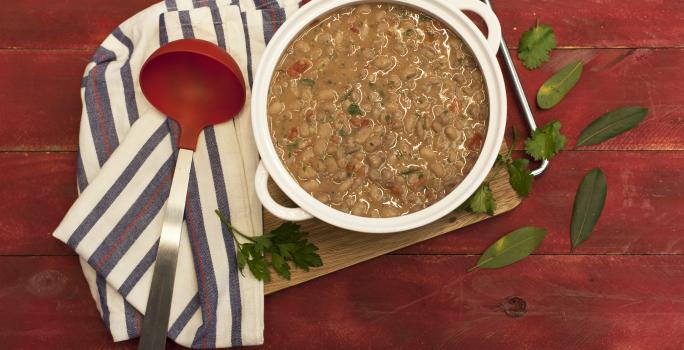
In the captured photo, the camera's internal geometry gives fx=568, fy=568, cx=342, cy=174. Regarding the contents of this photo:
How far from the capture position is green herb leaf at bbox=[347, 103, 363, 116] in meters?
1.93

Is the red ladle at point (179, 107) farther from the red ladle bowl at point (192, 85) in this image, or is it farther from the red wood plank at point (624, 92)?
the red wood plank at point (624, 92)

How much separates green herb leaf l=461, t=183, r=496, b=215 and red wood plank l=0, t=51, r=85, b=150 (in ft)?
5.28

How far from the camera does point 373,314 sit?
90.7 inches

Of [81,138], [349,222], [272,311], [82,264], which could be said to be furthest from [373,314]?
[81,138]

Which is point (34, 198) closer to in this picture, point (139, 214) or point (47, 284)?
point (47, 284)

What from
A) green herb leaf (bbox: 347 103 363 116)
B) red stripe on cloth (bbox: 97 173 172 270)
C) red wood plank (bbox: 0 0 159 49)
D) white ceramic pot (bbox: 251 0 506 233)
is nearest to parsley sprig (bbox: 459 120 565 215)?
white ceramic pot (bbox: 251 0 506 233)

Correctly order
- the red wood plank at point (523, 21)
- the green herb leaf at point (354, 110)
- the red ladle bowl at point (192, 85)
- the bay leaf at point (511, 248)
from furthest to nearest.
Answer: the red wood plank at point (523, 21)
the bay leaf at point (511, 248)
the red ladle bowl at point (192, 85)
the green herb leaf at point (354, 110)

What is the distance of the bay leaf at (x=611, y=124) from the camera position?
2316 millimetres

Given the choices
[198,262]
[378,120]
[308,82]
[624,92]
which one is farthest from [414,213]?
[624,92]

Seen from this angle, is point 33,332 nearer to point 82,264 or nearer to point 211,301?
point 82,264

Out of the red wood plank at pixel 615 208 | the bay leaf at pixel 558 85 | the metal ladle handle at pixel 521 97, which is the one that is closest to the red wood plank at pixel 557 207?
the red wood plank at pixel 615 208

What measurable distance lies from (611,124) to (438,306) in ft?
3.37

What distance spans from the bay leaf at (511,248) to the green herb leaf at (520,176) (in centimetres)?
20

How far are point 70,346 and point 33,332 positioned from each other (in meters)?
0.16
